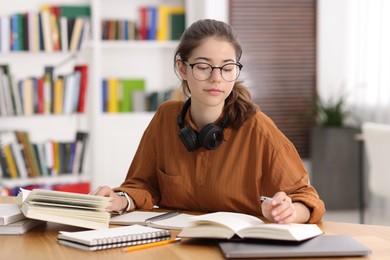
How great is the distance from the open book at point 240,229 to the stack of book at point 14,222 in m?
0.46

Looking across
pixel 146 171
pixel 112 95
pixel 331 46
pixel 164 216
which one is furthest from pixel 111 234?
pixel 331 46

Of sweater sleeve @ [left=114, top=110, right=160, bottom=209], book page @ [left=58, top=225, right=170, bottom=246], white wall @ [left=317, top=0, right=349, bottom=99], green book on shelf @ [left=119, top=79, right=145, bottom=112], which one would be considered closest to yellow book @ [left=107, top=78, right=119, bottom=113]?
Answer: green book on shelf @ [left=119, top=79, right=145, bottom=112]

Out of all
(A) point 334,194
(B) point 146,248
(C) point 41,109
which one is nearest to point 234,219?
(B) point 146,248

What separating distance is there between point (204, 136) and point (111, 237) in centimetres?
55

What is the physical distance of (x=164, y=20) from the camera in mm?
5723

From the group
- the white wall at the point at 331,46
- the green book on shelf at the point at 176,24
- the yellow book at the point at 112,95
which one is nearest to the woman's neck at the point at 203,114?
the yellow book at the point at 112,95

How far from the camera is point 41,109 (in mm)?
4973

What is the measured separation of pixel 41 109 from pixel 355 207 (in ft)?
9.21

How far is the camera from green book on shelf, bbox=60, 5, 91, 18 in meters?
5.50

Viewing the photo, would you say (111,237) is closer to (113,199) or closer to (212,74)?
(113,199)

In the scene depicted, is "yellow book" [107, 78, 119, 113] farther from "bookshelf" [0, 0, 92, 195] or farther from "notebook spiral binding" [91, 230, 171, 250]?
"notebook spiral binding" [91, 230, 171, 250]

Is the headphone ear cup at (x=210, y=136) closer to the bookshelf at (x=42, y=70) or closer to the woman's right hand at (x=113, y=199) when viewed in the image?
the woman's right hand at (x=113, y=199)

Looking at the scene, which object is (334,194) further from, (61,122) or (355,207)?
(61,122)

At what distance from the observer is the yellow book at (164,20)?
5.71 meters
